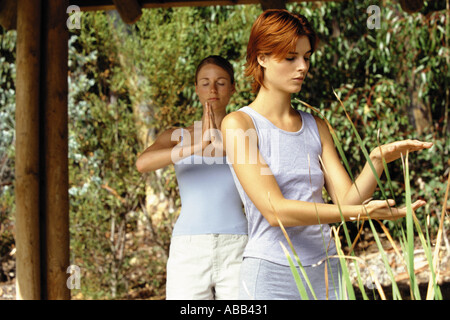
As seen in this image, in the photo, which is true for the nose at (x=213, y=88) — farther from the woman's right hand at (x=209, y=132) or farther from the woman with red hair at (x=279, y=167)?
the woman with red hair at (x=279, y=167)

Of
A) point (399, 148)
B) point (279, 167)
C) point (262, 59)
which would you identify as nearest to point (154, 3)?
point (262, 59)

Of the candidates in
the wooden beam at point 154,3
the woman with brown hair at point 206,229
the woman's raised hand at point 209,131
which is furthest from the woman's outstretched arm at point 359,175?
the wooden beam at point 154,3

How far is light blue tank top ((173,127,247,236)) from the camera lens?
216cm

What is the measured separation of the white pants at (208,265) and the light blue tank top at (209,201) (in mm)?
29

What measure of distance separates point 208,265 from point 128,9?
1.82m

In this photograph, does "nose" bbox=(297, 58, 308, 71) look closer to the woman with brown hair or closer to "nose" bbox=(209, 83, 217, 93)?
the woman with brown hair

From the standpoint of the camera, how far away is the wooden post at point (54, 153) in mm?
3041

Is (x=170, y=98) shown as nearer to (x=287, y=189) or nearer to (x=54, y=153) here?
(x=54, y=153)

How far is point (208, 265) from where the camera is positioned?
216 centimetres

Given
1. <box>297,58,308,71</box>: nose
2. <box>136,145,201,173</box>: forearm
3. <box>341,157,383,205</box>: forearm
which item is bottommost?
<box>341,157,383,205</box>: forearm

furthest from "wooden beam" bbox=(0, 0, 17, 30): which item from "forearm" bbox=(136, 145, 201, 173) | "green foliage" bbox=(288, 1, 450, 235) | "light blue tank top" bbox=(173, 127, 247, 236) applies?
"green foliage" bbox=(288, 1, 450, 235)

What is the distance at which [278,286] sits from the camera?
151 cm

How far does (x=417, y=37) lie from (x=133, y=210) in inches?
129

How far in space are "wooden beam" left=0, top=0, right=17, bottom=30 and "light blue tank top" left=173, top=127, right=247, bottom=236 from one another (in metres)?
1.81
